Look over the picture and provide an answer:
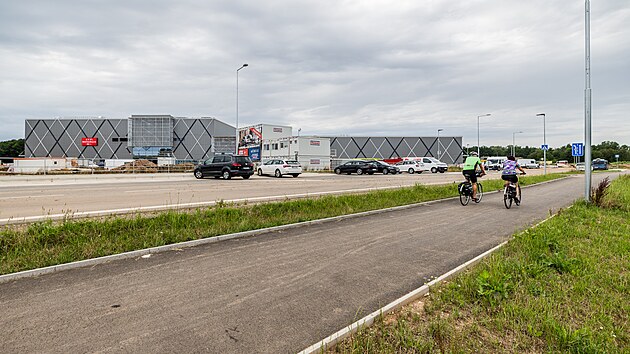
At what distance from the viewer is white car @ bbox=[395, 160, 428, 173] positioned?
141 ft

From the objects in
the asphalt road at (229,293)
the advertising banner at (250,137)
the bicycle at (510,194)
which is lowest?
the asphalt road at (229,293)

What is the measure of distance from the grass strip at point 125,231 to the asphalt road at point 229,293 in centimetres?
59

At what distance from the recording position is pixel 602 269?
4.86 metres

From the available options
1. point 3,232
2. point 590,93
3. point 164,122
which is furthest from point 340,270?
point 164,122

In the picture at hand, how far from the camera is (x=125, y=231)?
696cm

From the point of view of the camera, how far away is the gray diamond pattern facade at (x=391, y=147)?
94.2 metres

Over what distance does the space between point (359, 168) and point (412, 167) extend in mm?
9139

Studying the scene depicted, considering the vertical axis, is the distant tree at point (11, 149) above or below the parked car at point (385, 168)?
above

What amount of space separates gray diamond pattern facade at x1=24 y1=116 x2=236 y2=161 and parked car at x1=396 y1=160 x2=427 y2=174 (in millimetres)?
56127

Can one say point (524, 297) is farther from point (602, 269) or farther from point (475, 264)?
Result: point (602, 269)

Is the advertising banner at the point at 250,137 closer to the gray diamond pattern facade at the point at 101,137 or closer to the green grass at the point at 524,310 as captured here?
the gray diamond pattern facade at the point at 101,137

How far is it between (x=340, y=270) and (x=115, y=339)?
2.92 meters

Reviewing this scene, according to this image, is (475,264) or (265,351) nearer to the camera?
(265,351)

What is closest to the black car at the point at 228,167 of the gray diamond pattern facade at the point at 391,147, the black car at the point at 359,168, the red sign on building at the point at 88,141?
the black car at the point at 359,168
